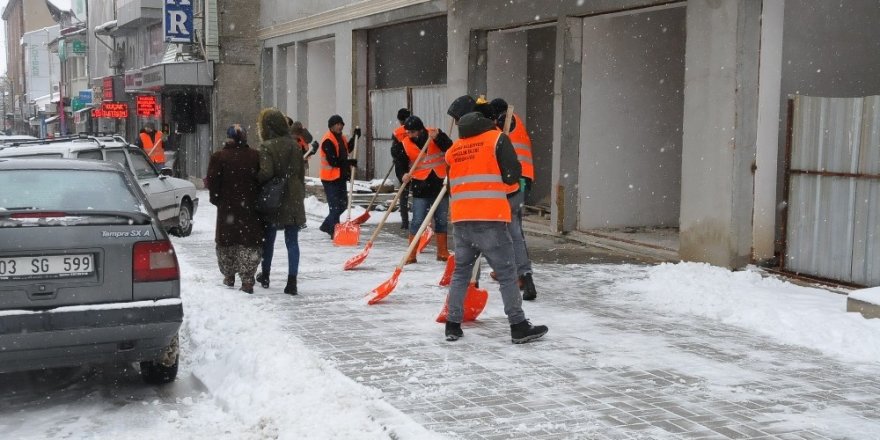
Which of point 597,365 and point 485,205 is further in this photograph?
point 485,205

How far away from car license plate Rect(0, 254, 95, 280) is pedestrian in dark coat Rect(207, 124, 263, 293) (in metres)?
3.33

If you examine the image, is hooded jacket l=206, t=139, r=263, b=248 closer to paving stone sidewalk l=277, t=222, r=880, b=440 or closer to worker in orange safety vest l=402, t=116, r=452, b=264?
paving stone sidewalk l=277, t=222, r=880, b=440

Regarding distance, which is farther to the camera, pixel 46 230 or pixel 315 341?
pixel 315 341

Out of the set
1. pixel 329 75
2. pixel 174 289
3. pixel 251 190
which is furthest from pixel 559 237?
pixel 329 75

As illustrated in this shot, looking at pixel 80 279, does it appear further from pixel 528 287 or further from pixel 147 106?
pixel 147 106

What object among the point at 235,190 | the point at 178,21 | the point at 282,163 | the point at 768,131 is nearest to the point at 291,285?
the point at 235,190

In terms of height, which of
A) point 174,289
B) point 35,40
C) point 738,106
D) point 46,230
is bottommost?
point 174,289

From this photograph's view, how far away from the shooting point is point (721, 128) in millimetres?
9812

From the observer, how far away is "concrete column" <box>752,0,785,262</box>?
9.61 m

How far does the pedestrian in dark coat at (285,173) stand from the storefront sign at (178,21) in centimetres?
2059

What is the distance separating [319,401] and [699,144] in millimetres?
6438

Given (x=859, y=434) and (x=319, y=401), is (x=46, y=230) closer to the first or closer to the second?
(x=319, y=401)

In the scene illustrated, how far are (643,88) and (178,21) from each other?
19.0 m

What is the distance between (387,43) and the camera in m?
20.2
